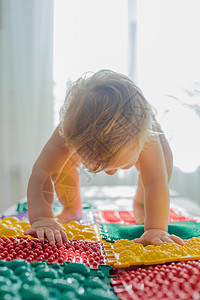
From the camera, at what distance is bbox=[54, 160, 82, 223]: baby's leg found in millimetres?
1081

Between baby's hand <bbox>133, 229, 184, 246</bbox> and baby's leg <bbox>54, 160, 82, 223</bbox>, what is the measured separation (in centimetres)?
36

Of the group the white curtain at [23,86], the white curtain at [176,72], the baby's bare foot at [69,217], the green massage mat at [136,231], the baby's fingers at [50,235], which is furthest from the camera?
the white curtain at [23,86]

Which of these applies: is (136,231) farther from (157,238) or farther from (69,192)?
(69,192)

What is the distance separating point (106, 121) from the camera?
0.69 meters

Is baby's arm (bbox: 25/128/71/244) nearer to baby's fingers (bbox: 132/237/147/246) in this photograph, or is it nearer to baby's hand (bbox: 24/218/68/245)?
baby's hand (bbox: 24/218/68/245)

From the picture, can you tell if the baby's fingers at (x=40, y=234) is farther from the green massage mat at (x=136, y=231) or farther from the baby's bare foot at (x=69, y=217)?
the baby's bare foot at (x=69, y=217)

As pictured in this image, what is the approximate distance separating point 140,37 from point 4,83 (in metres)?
1.05

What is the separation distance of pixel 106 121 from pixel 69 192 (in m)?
0.54

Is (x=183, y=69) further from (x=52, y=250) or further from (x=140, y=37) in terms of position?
(x=52, y=250)

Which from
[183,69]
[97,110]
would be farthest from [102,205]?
[183,69]

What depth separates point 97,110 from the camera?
0.71 meters

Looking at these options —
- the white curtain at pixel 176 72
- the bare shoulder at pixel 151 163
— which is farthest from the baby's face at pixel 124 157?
the white curtain at pixel 176 72

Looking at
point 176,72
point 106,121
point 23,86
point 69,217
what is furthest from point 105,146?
point 23,86

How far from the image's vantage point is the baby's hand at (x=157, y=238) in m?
0.73
